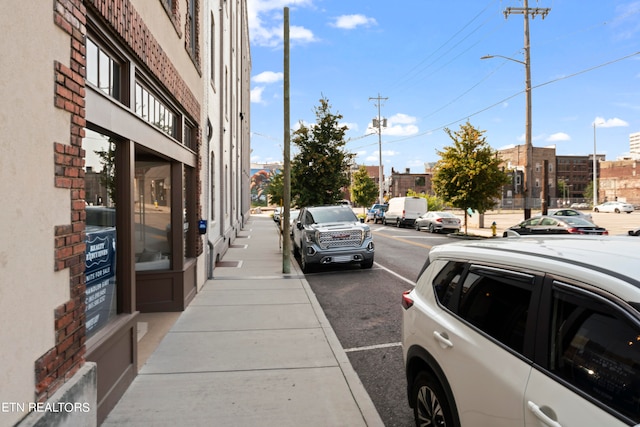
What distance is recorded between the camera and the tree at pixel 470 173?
77.5 feet

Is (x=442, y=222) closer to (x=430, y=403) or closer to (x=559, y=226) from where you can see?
(x=559, y=226)

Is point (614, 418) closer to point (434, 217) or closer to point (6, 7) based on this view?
point (6, 7)

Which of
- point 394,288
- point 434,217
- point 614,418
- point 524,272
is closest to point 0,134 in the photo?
point 524,272

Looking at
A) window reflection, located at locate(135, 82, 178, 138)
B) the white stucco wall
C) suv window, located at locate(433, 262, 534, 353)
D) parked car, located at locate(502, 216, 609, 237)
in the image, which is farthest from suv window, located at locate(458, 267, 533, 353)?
parked car, located at locate(502, 216, 609, 237)

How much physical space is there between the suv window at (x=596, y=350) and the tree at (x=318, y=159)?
60.0 ft

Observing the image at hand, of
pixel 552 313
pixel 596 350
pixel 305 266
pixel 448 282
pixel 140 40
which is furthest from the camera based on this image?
pixel 305 266

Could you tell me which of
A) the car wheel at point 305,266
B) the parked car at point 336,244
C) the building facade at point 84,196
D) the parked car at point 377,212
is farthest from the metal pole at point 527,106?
the building facade at point 84,196

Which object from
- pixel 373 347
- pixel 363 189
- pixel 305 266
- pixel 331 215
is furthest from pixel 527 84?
pixel 363 189

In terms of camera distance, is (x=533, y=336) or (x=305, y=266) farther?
(x=305, y=266)

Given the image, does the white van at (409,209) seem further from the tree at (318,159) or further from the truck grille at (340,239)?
the truck grille at (340,239)

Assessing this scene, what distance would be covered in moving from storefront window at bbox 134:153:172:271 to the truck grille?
5120 millimetres

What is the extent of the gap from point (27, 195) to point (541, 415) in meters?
2.91

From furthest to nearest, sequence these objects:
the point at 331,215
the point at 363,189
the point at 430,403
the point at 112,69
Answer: the point at 363,189
the point at 331,215
the point at 112,69
the point at 430,403

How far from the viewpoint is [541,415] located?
1.86 m
